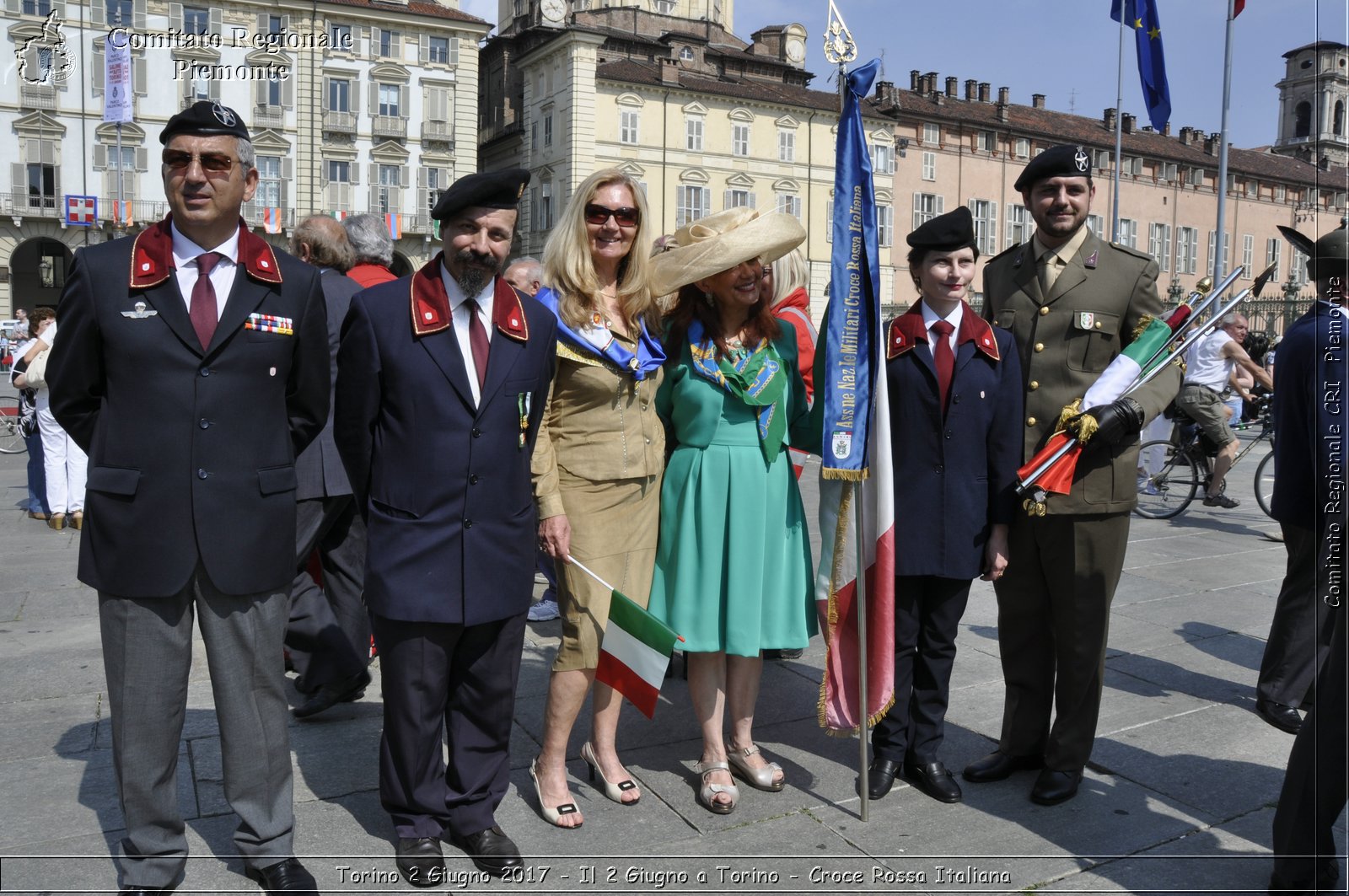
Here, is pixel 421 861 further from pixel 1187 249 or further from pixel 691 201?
pixel 1187 249

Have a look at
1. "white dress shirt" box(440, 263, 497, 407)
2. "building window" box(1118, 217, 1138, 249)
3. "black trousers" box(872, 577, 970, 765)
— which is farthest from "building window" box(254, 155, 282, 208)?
"black trousers" box(872, 577, 970, 765)

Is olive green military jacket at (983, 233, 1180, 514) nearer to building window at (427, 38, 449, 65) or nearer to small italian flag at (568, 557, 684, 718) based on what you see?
small italian flag at (568, 557, 684, 718)

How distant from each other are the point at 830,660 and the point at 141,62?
46.3 m

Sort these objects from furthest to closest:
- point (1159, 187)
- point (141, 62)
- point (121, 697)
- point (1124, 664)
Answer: point (1159, 187)
point (141, 62)
point (1124, 664)
point (121, 697)

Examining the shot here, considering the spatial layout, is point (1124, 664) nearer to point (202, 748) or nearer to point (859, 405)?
point (859, 405)

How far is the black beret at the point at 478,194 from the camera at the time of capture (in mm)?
3279

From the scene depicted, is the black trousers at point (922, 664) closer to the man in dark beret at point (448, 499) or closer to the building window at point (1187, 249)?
Result: the man in dark beret at point (448, 499)

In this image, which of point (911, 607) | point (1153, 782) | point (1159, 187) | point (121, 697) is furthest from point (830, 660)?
point (1159, 187)

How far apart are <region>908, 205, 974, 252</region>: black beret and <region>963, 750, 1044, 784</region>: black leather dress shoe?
188 cm

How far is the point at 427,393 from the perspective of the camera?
3303 mm

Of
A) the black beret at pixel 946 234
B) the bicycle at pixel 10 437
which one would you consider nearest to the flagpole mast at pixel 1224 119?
the black beret at pixel 946 234

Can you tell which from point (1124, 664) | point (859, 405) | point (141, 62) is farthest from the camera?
point (141, 62)

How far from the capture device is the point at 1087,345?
3.96m

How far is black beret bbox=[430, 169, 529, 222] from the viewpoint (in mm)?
3279
